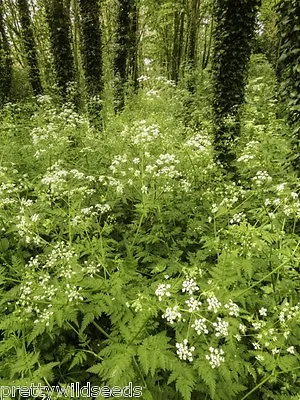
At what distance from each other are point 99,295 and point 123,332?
440mm

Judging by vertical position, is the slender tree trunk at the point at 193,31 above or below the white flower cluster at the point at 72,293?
above

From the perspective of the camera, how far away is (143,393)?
2.50m

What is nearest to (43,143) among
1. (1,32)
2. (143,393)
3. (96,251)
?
(96,251)

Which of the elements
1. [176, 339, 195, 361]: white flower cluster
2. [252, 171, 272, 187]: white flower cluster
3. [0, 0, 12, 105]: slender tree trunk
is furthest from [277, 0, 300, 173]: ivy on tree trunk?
[0, 0, 12, 105]: slender tree trunk

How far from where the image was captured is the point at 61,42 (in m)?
11.5

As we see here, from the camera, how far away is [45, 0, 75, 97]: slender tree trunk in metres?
11.2

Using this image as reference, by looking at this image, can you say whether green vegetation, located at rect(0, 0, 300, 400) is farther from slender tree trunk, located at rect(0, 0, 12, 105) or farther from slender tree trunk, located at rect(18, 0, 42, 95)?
slender tree trunk, located at rect(18, 0, 42, 95)

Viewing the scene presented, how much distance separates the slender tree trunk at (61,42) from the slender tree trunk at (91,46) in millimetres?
547

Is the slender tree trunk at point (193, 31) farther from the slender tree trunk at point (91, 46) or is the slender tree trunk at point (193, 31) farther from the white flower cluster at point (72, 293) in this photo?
the white flower cluster at point (72, 293)

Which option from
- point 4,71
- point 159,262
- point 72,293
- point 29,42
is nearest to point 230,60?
point 159,262

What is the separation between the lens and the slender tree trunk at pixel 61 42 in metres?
11.2

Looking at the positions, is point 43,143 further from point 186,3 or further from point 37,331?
point 186,3

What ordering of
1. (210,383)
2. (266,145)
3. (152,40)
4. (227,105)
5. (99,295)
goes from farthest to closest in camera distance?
1. (152,40)
2. (227,105)
3. (266,145)
4. (99,295)
5. (210,383)

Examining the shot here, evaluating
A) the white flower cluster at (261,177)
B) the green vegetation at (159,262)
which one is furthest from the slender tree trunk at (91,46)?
the white flower cluster at (261,177)
